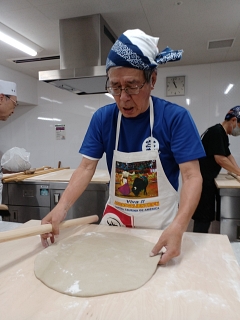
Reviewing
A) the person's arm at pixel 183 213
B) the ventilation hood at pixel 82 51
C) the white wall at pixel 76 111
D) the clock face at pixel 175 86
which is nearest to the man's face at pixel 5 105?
the ventilation hood at pixel 82 51

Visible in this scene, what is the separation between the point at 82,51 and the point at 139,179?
5.87 feet

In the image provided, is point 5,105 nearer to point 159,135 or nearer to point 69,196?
point 69,196

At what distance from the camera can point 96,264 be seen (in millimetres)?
701

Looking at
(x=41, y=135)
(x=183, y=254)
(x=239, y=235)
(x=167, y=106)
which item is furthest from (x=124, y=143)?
(x=41, y=135)

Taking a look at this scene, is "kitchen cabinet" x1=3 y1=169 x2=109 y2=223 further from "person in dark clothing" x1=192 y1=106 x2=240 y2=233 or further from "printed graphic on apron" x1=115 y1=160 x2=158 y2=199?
"printed graphic on apron" x1=115 y1=160 x2=158 y2=199

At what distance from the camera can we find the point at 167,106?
951mm

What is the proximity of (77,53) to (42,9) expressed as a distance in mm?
447

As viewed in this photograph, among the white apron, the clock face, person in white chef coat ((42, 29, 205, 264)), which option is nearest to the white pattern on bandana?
person in white chef coat ((42, 29, 205, 264))

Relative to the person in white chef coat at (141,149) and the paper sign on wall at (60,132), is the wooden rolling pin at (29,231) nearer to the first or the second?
the person in white chef coat at (141,149)

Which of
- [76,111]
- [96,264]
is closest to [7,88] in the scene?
[96,264]

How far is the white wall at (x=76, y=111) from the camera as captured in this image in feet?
10.8

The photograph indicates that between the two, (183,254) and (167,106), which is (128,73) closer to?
(167,106)

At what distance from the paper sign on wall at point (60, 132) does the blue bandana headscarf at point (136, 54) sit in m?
3.24

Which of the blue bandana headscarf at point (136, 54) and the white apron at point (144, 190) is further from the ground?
the blue bandana headscarf at point (136, 54)
